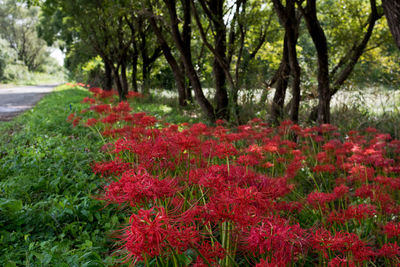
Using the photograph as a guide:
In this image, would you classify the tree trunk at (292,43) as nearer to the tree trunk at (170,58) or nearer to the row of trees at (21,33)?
the tree trunk at (170,58)

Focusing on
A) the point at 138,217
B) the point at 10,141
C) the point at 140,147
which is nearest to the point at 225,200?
the point at 138,217

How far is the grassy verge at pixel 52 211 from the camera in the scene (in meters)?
2.24

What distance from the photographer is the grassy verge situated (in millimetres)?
2240

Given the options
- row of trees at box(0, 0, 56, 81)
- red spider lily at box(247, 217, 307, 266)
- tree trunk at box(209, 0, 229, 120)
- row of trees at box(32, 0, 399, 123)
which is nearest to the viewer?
red spider lily at box(247, 217, 307, 266)

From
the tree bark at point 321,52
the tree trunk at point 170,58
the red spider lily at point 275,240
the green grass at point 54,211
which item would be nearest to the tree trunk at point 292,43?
the tree bark at point 321,52

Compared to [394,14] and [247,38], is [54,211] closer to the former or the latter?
[394,14]

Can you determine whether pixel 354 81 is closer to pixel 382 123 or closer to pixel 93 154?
pixel 382 123

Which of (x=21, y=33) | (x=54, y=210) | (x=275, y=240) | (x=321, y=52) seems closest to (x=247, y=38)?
(x=321, y=52)

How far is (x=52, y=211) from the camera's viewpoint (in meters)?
2.86

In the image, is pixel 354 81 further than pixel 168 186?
Yes

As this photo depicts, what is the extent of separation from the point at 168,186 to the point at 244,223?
38 centimetres

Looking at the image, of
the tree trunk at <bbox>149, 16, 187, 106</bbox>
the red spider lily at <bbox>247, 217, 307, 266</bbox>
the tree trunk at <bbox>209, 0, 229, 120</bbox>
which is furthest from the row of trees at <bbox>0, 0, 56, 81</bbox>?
the red spider lily at <bbox>247, 217, 307, 266</bbox>

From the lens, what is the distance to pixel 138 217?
1.11 metres

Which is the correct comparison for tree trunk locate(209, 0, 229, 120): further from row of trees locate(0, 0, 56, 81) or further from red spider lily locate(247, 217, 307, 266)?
row of trees locate(0, 0, 56, 81)
